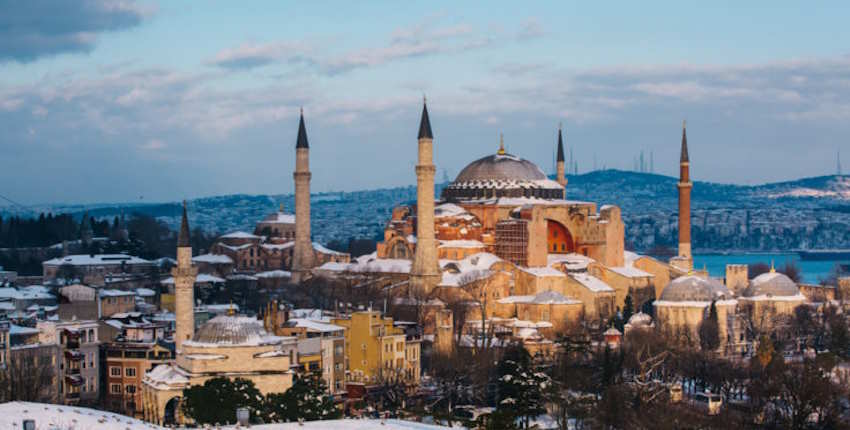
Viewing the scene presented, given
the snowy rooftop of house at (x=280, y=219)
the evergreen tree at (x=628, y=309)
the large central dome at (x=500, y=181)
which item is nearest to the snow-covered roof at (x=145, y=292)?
the large central dome at (x=500, y=181)

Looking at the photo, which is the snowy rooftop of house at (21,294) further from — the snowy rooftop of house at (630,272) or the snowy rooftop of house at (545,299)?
the snowy rooftop of house at (630,272)

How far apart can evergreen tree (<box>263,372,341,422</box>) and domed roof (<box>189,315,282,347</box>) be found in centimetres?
182

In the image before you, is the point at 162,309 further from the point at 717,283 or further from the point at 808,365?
the point at 808,365

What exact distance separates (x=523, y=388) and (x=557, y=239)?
2257 cm

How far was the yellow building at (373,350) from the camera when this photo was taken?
125 feet

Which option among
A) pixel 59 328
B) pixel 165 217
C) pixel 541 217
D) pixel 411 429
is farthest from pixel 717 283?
pixel 165 217

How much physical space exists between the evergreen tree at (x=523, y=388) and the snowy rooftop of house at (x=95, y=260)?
87.8 ft

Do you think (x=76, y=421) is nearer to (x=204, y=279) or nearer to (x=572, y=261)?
(x=572, y=261)

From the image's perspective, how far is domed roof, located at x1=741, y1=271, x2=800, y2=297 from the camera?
4803cm

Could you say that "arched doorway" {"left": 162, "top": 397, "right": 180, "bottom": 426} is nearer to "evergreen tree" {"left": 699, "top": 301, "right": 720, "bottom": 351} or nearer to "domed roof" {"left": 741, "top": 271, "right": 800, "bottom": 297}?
"evergreen tree" {"left": 699, "top": 301, "right": 720, "bottom": 351}

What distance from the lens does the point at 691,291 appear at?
45281 millimetres

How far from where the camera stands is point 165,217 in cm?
17888

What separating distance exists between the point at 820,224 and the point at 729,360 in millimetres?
131544

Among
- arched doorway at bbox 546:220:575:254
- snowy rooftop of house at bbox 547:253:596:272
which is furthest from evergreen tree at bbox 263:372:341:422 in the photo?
arched doorway at bbox 546:220:575:254
